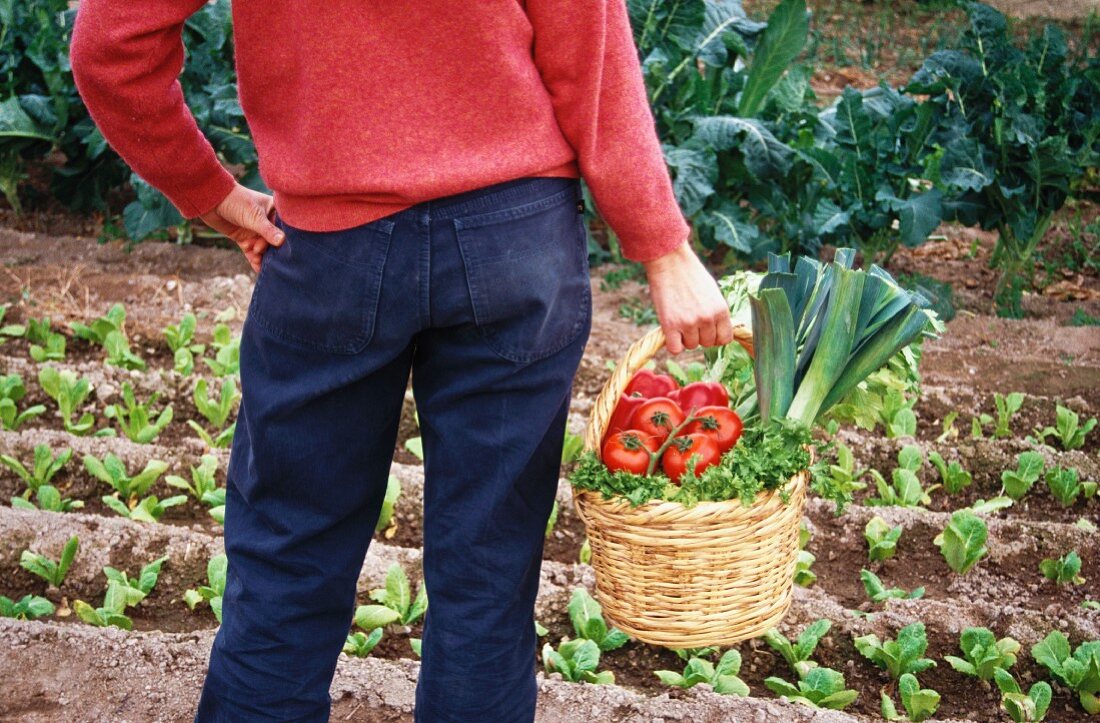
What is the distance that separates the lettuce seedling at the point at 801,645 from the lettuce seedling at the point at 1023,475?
1117 mm

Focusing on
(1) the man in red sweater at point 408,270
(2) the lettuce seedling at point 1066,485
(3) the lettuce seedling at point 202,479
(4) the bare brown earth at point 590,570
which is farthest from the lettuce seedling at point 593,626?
(2) the lettuce seedling at point 1066,485

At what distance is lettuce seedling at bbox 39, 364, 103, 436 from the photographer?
4037 millimetres

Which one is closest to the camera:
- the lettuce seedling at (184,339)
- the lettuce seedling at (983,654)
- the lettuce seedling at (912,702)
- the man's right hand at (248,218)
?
the man's right hand at (248,218)

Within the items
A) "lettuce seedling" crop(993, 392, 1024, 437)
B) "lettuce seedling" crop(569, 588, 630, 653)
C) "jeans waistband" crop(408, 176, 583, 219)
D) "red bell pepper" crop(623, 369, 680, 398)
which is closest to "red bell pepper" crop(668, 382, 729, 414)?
"red bell pepper" crop(623, 369, 680, 398)

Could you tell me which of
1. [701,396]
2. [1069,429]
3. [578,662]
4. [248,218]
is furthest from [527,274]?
[1069,429]

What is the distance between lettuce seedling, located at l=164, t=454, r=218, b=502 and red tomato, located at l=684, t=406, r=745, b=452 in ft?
5.43

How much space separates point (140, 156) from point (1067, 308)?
15.5 feet

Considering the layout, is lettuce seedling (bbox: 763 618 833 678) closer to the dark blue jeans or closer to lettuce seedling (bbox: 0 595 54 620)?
the dark blue jeans

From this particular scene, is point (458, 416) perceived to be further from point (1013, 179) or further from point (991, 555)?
point (1013, 179)

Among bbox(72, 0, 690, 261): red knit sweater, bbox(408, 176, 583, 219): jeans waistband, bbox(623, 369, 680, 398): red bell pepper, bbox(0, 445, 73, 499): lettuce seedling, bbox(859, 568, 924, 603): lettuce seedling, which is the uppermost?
bbox(72, 0, 690, 261): red knit sweater

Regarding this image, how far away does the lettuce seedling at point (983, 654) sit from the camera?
2.65m

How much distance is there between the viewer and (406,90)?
5.10 ft

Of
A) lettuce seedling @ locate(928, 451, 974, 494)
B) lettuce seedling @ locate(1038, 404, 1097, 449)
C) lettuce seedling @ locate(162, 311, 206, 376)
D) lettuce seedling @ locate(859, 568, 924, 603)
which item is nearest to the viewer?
lettuce seedling @ locate(859, 568, 924, 603)

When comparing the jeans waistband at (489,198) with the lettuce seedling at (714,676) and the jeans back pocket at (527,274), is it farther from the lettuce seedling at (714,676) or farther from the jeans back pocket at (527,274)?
the lettuce seedling at (714,676)
